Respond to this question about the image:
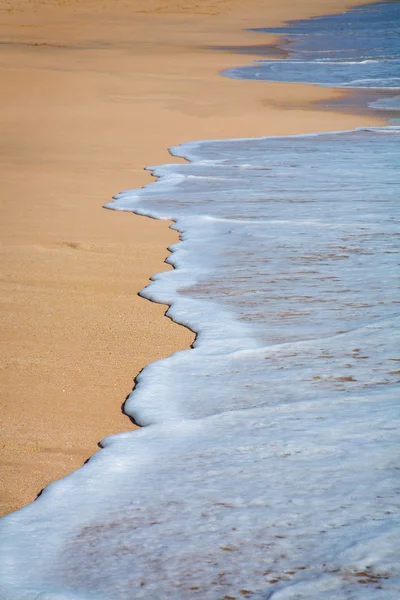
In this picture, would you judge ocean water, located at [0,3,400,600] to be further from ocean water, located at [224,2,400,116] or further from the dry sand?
ocean water, located at [224,2,400,116]

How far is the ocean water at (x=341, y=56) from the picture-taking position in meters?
15.8

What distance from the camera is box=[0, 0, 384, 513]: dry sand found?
9.36 ft

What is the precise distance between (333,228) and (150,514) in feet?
10.6

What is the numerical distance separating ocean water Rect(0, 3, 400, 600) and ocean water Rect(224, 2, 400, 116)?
815 centimetres

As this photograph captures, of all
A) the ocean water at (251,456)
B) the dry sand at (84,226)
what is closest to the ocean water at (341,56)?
the dry sand at (84,226)

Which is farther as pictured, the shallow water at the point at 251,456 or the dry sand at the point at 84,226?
the dry sand at the point at 84,226

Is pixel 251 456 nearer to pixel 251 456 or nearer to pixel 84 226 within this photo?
pixel 251 456

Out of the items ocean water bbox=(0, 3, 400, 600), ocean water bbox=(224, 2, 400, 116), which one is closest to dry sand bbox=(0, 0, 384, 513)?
ocean water bbox=(0, 3, 400, 600)

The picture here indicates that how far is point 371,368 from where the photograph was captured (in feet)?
10.2

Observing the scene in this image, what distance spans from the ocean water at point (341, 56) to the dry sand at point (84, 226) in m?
1.17

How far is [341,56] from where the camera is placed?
70.2ft

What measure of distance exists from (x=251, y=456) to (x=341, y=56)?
799 inches

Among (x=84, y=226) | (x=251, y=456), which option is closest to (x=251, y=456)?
(x=251, y=456)

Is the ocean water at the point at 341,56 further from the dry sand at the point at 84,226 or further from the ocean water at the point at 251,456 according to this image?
the ocean water at the point at 251,456
